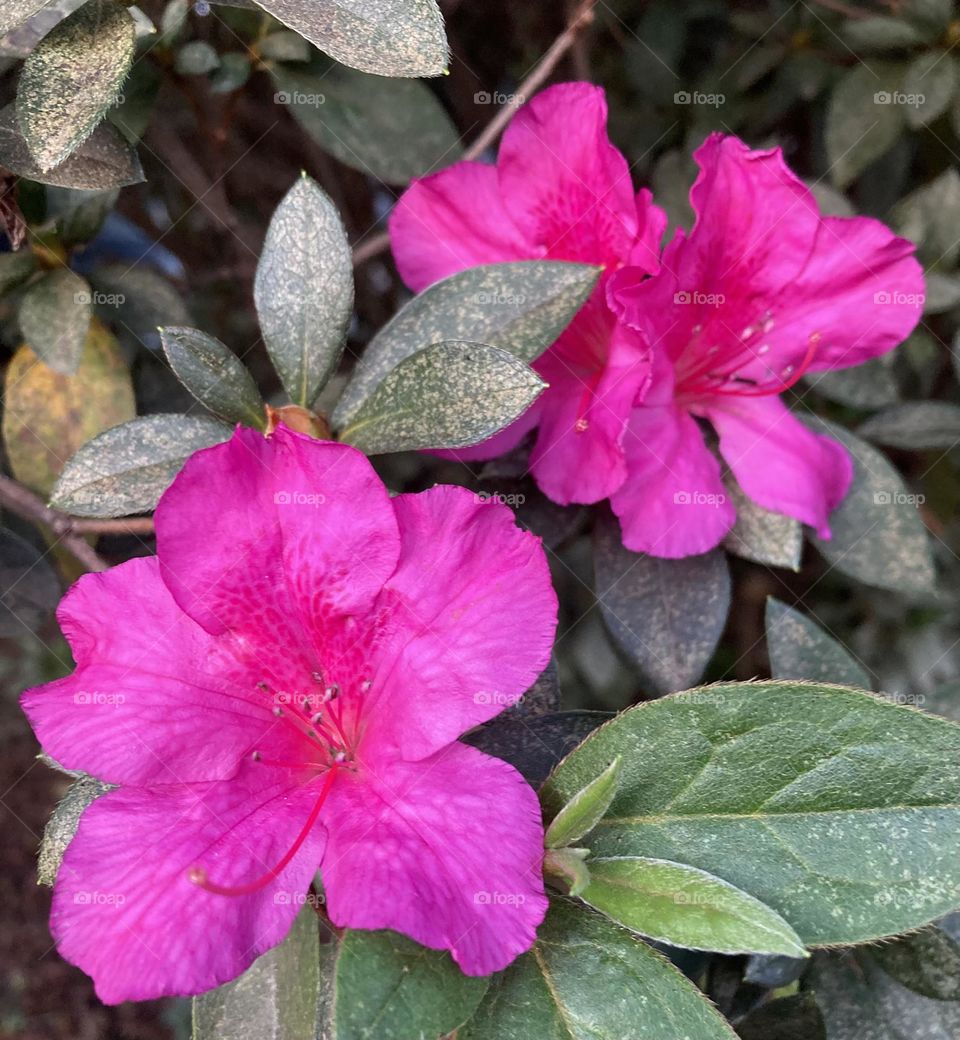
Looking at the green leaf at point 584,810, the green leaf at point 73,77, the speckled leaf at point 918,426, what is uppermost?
the green leaf at point 73,77

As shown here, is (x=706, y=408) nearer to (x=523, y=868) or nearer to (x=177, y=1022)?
(x=523, y=868)

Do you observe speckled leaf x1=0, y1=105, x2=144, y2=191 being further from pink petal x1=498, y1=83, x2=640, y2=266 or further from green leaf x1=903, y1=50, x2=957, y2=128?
green leaf x1=903, y1=50, x2=957, y2=128

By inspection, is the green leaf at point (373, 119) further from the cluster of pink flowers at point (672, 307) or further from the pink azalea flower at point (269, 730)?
the pink azalea flower at point (269, 730)

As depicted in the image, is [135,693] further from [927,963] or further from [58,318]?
[927,963]

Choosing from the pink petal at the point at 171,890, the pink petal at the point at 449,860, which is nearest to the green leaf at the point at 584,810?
the pink petal at the point at 449,860

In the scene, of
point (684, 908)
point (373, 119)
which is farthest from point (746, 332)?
point (684, 908)
